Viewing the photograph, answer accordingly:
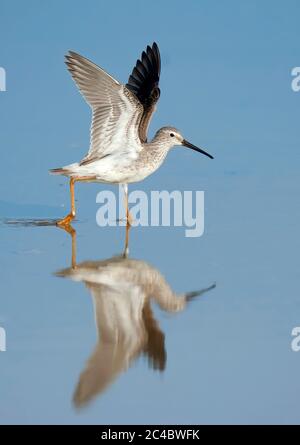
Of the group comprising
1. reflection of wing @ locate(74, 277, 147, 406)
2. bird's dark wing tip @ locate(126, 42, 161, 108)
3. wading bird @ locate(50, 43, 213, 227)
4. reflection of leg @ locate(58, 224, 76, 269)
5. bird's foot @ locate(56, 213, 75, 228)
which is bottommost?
reflection of wing @ locate(74, 277, 147, 406)

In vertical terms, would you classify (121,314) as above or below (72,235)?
below

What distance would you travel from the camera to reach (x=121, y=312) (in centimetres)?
691

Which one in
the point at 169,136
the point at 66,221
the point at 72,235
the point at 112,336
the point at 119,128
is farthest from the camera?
the point at 169,136

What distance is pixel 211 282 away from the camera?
7711 mm

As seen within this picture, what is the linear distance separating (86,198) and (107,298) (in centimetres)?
372

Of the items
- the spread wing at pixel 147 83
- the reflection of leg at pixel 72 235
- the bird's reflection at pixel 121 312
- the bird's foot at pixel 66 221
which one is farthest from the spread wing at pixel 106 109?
the bird's reflection at pixel 121 312

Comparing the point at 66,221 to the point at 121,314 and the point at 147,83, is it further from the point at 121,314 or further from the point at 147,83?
the point at 121,314

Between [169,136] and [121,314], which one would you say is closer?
[121,314]

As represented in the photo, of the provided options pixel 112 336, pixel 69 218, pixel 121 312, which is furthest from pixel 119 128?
pixel 112 336

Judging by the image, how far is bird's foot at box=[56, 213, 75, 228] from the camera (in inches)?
385

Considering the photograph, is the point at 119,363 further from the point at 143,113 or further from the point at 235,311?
the point at 143,113

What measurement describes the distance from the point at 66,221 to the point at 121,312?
306 cm

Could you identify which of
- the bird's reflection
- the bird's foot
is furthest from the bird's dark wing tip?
the bird's reflection

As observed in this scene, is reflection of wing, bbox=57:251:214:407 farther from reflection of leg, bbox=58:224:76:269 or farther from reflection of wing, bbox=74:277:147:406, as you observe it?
reflection of leg, bbox=58:224:76:269
